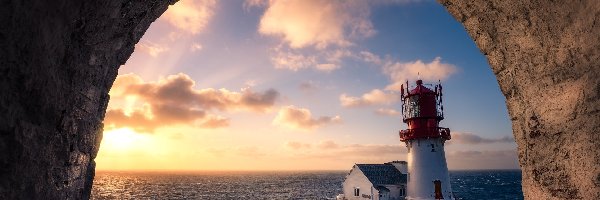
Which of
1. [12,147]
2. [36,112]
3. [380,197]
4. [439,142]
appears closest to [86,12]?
[36,112]

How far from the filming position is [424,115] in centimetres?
2759

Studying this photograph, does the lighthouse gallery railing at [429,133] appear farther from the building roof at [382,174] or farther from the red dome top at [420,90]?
the building roof at [382,174]

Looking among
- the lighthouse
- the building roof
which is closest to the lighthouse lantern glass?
the lighthouse

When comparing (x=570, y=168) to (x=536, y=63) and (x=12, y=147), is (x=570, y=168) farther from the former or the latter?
(x=12, y=147)

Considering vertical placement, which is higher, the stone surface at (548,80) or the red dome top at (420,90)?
the red dome top at (420,90)

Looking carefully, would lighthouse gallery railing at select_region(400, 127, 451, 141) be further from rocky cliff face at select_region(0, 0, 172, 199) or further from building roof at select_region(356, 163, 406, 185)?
rocky cliff face at select_region(0, 0, 172, 199)

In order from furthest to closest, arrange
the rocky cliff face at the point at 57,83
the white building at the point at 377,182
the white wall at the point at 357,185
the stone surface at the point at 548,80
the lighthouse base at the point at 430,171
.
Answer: the white wall at the point at 357,185, the white building at the point at 377,182, the lighthouse base at the point at 430,171, the stone surface at the point at 548,80, the rocky cliff face at the point at 57,83

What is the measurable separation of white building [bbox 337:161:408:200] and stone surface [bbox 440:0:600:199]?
102 ft

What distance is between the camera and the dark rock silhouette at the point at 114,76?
7.80ft

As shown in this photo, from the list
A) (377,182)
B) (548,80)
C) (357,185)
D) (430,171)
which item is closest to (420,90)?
(430,171)

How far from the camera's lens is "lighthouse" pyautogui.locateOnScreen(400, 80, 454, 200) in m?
27.3

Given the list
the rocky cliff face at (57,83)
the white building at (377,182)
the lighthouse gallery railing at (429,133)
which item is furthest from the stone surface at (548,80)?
the white building at (377,182)

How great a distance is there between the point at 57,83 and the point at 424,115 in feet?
89.5

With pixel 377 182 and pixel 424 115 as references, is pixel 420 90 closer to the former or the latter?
pixel 424 115
